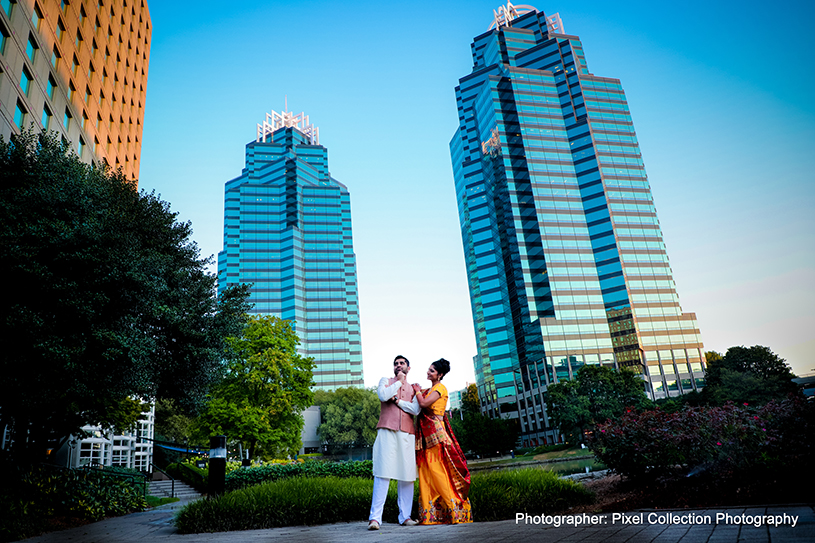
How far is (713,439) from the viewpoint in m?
7.96

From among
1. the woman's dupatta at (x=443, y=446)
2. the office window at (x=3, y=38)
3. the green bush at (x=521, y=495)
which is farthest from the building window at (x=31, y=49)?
the green bush at (x=521, y=495)

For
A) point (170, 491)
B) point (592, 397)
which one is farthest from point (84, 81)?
point (592, 397)

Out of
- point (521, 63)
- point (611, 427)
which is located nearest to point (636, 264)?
point (521, 63)

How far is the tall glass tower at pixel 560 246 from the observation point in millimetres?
86250

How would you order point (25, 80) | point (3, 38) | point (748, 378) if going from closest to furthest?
point (3, 38) → point (25, 80) → point (748, 378)

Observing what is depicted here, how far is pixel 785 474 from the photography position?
21.7 feet

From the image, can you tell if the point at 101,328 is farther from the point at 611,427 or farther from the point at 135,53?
the point at 135,53

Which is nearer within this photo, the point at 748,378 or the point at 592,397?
the point at 748,378

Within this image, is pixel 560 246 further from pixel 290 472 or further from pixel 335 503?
pixel 335 503

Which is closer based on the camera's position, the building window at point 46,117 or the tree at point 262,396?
the building window at point 46,117

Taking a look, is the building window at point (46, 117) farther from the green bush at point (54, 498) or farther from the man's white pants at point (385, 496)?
the man's white pants at point (385, 496)

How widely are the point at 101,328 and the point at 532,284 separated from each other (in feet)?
280

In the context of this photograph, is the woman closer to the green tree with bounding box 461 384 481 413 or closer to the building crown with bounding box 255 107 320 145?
the green tree with bounding box 461 384 481 413

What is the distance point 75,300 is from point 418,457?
8922 millimetres
